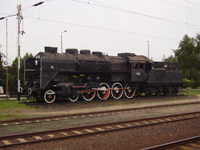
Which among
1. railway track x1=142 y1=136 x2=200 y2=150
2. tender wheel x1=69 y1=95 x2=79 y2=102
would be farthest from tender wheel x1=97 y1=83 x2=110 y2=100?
railway track x1=142 y1=136 x2=200 y2=150

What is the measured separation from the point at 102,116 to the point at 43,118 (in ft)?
9.52

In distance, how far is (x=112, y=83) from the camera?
1830 cm

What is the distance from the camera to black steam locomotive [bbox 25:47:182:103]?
583 inches

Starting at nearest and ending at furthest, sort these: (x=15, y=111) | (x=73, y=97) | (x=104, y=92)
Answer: (x=15, y=111) < (x=73, y=97) < (x=104, y=92)

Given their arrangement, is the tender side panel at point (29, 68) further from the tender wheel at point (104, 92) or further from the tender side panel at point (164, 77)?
the tender side panel at point (164, 77)

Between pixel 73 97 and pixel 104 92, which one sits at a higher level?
pixel 104 92

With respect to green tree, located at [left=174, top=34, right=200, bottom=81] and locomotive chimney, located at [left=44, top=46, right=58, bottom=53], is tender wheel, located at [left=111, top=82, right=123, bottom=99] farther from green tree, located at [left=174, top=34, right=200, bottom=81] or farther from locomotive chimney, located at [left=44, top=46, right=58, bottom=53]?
green tree, located at [left=174, top=34, right=200, bottom=81]

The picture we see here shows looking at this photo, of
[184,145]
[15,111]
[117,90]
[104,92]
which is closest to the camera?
[184,145]

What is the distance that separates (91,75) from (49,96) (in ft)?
13.2

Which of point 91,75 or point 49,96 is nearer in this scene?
point 49,96

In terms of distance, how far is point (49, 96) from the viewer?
14.8 metres

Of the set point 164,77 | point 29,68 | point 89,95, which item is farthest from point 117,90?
point 29,68

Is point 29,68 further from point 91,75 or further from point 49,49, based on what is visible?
point 91,75

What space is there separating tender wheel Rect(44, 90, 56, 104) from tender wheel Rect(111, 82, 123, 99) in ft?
16.9
